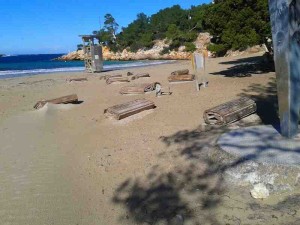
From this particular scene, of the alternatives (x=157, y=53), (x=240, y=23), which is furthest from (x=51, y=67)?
(x=240, y=23)

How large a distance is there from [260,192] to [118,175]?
7.45 feet

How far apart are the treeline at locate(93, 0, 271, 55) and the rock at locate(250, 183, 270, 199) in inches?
380

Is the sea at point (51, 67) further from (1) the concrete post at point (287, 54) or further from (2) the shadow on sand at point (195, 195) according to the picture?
(1) the concrete post at point (287, 54)

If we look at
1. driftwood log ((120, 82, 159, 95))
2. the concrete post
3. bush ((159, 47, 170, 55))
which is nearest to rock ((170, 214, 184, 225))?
the concrete post

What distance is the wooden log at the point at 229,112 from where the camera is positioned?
7496mm

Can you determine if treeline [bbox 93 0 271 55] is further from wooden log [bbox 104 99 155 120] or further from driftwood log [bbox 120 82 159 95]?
wooden log [bbox 104 99 155 120]

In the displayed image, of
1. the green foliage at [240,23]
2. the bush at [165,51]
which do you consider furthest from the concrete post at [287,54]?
the bush at [165,51]

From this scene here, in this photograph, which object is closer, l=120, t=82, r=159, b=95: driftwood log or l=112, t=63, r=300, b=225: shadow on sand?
l=112, t=63, r=300, b=225: shadow on sand

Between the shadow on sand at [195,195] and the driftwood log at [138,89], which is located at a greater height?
the driftwood log at [138,89]

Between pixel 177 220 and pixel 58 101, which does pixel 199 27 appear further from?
pixel 177 220

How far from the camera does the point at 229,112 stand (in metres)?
7.58

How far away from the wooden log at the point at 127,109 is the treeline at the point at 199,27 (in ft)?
18.2

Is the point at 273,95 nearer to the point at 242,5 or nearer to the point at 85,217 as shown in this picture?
the point at 242,5

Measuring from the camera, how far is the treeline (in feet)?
44.3
